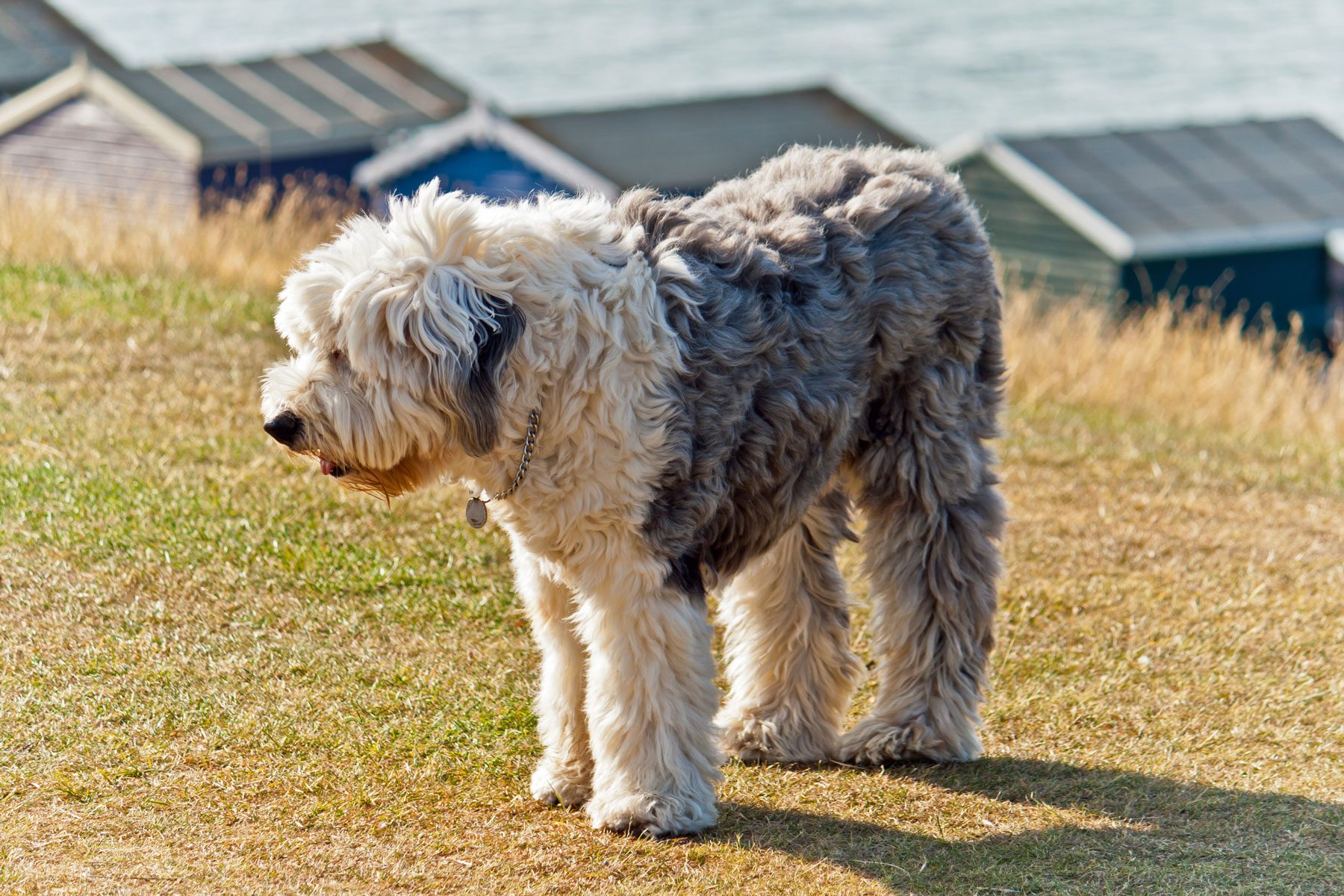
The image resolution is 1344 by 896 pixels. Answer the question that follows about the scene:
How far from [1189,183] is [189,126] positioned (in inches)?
638

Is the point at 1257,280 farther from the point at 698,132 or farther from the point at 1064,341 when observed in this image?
the point at 698,132

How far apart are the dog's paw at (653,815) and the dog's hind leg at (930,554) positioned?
0.91m

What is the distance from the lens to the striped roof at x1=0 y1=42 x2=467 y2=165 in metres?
25.4

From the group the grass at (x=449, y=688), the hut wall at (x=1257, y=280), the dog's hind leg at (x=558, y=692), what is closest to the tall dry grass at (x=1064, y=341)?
Result: the grass at (x=449, y=688)

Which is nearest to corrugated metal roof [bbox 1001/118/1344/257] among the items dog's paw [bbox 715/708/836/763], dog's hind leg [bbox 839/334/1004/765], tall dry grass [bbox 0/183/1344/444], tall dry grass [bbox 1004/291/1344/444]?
tall dry grass [bbox 0/183/1344/444]

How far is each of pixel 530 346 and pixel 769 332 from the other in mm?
768

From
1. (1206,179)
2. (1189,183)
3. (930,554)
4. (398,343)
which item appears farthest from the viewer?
(1206,179)

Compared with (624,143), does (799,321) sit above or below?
below

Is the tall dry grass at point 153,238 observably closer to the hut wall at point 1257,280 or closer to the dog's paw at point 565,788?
the dog's paw at point 565,788

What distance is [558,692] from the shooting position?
5.02 metres

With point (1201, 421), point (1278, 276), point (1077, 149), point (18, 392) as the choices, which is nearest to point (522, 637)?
point (18, 392)

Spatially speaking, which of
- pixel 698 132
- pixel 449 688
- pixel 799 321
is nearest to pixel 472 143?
pixel 698 132

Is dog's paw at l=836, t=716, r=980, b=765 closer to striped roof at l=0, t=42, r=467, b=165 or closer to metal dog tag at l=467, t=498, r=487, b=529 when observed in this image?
metal dog tag at l=467, t=498, r=487, b=529

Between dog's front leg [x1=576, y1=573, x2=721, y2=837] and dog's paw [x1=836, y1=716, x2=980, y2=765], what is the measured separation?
84cm
